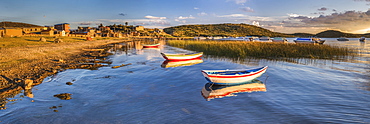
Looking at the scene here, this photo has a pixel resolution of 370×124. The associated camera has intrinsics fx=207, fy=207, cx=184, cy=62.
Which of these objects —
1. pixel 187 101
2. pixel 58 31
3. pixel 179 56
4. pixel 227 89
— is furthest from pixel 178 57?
pixel 58 31

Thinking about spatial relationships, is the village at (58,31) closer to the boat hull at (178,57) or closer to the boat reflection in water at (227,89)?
the boat hull at (178,57)

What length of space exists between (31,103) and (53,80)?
5.21 m

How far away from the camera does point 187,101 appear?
11.7 m

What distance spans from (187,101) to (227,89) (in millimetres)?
3846

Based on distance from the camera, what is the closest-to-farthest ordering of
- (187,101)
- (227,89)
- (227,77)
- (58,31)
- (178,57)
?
1. (187,101)
2. (227,77)
3. (227,89)
4. (178,57)
5. (58,31)

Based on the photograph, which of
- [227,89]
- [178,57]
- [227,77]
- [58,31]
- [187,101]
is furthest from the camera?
[58,31]

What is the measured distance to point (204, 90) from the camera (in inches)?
556

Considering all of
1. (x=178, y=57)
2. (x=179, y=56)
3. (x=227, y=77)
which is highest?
(x=179, y=56)

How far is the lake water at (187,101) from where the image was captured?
30.2 feet

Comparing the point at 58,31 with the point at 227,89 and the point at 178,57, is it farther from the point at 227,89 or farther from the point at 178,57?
the point at 227,89

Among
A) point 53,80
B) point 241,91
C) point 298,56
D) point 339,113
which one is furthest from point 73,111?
point 298,56

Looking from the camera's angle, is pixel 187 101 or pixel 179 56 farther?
pixel 179 56

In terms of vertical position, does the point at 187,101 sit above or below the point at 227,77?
below

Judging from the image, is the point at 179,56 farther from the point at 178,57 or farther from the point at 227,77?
the point at 227,77
